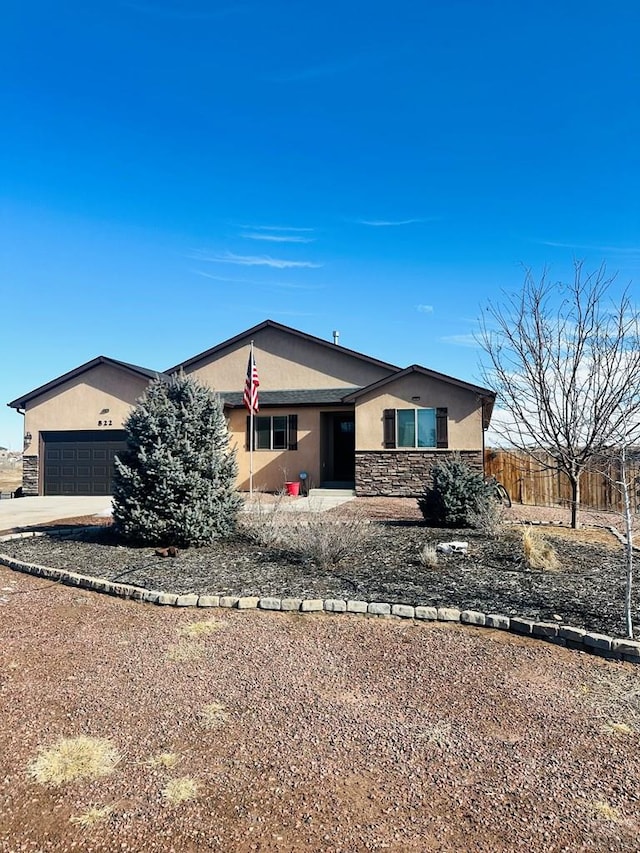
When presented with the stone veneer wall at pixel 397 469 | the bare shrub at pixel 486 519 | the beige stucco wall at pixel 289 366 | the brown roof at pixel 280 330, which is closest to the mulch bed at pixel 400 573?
the bare shrub at pixel 486 519

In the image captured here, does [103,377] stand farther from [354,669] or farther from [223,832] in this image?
[223,832]

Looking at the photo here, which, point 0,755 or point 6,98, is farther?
point 6,98

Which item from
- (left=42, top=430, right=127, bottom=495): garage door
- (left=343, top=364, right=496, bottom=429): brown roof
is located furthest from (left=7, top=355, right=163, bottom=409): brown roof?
(left=343, top=364, right=496, bottom=429): brown roof

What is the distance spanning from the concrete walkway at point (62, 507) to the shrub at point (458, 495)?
366 cm

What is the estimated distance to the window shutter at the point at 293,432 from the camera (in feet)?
63.6

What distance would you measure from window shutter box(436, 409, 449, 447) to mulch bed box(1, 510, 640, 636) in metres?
7.97

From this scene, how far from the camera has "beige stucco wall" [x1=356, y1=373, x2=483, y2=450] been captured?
16.8 metres

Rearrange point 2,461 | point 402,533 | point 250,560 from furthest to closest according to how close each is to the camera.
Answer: point 2,461
point 402,533
point 250,560

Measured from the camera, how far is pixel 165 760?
2.78 meters

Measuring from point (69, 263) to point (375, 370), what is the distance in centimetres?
1075

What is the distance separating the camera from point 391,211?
545 inches

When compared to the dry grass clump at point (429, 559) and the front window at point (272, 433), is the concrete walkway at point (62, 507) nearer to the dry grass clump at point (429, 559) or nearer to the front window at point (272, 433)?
the front window at point (272, 433)

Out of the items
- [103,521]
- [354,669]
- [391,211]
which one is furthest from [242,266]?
[354,669]

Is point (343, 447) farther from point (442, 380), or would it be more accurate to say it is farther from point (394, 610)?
point (394, 610)
